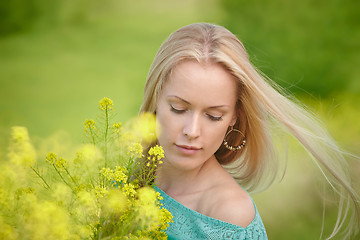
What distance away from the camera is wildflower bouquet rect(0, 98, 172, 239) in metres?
0.73

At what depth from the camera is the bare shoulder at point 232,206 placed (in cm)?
125

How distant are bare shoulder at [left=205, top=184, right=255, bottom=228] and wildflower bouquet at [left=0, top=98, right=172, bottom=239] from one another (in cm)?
38

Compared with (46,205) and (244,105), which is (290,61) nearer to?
(244,105)

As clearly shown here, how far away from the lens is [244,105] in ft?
4.42

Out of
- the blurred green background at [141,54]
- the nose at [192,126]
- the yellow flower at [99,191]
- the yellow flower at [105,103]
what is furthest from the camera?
the blurred green background at [141,54]

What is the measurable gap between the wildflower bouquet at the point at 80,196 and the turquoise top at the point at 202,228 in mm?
343

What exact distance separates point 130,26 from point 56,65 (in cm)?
94

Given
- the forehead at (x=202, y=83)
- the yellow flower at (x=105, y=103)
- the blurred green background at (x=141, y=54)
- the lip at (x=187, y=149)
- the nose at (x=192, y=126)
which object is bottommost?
the yellow flower at (x=105, y=103)

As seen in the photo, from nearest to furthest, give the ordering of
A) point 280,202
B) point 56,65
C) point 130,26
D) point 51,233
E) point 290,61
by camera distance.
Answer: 1. point 51,233
2. point 280,202
3. point 290,61
4. point 56,65
5. point 130,26

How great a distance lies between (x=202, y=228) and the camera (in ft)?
4.09

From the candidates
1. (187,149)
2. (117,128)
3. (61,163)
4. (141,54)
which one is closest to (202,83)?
(187,149)

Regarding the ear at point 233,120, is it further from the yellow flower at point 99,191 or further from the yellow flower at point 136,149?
the yellow flower at point 99,191

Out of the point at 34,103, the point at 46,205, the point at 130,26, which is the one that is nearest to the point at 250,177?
the point at 46,205

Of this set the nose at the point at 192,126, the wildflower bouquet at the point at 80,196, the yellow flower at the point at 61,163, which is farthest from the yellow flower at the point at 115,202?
the nose at the point at 192,126
